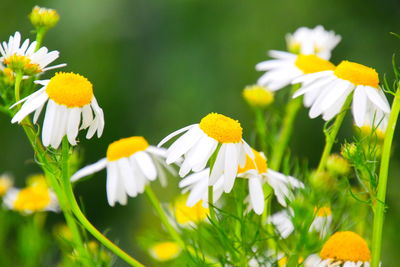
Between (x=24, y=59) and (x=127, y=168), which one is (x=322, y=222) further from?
(x=24, y=59)

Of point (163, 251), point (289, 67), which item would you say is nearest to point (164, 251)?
point (163, 251)

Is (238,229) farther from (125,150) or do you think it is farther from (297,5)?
(297,5)

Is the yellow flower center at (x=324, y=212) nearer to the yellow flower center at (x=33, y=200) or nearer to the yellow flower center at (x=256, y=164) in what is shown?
the yellow flower center at (x=256, y=164)

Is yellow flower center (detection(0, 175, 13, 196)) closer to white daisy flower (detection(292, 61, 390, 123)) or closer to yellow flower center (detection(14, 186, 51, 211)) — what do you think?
yellow flower center (detection(14, 186, 51, 211))

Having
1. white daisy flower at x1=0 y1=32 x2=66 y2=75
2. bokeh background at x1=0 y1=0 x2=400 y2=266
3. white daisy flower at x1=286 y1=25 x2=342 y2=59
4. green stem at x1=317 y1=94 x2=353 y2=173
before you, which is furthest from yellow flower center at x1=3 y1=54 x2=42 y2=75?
bokeh background at x1=0 y1=0 x2=400 y2=266

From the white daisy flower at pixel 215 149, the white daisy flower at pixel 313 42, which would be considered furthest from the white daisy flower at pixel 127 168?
the white daisy flower at pixel 313 42
